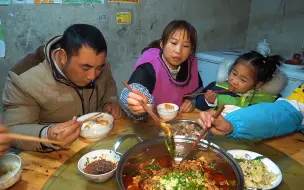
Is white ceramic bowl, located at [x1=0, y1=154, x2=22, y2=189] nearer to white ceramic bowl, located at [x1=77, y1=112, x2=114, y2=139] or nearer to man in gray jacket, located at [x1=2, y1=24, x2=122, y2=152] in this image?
man in gray jacket, located at [x1=2, y1=24, x2=122, y2=152]

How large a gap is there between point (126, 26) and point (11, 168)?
2698mm

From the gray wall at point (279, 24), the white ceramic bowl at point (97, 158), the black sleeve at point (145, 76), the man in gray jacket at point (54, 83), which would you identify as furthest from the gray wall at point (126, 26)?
the white ceramic bowl at point (97, 158)

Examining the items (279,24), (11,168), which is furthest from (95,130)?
(279,24)

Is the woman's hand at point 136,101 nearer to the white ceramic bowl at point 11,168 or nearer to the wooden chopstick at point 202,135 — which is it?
the wooden chopstick at point 202,135

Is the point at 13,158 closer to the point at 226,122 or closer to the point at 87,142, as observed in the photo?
the point at 87,142

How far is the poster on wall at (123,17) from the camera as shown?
11.2 feet

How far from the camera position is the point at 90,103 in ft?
6.65

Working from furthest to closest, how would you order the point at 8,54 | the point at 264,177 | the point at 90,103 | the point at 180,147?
the point at 8,54, the point at 90,103, the point at 180,147, the point at 264,177

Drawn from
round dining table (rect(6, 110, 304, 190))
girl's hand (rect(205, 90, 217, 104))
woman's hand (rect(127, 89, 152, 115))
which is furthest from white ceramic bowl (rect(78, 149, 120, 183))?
girl's hand (rect(205, 90, 217, 104))

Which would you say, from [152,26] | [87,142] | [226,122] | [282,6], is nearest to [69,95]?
[87,142]

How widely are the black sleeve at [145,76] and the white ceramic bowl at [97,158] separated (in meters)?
0.92

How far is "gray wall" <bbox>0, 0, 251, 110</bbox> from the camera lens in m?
2.74

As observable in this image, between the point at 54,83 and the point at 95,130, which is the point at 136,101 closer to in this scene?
the point at 95,130

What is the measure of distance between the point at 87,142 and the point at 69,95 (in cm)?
50
